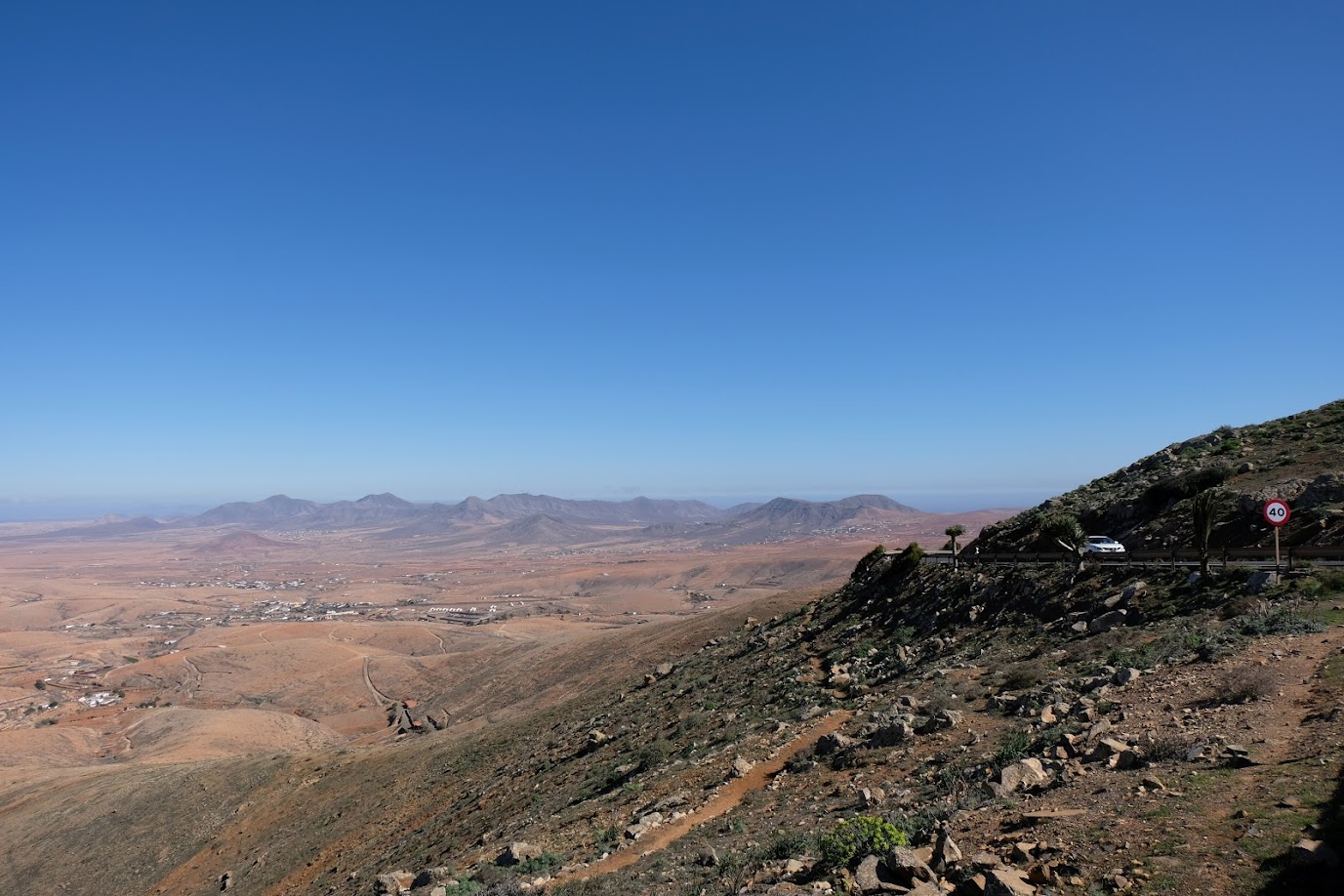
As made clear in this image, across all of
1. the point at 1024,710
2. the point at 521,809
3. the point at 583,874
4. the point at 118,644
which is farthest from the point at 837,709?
the point at 118,644

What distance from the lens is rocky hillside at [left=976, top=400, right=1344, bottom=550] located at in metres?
22.2

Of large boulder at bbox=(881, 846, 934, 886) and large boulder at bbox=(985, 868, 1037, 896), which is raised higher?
large boulder at bbox=(985, 868, 1037, 896)

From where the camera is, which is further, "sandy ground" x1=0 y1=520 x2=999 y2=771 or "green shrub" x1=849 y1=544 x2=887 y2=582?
"sandy ground" x1=0 y1=520 x2=999 y2=771

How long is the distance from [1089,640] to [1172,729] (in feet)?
24.4

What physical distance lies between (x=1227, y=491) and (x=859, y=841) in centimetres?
2500

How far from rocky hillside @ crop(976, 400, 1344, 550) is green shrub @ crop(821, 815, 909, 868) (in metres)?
19.1

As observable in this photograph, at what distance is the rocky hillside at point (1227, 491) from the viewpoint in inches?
875

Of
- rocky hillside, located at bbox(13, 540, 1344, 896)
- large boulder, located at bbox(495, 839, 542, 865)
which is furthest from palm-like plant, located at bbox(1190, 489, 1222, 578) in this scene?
large boulder, located at bbox(495, 839, 542, 865)

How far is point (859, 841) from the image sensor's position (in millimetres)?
9609

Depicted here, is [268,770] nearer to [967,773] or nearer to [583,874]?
[583,874]

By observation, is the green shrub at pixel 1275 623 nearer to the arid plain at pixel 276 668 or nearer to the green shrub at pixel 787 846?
the green shrub at pixel 787 846

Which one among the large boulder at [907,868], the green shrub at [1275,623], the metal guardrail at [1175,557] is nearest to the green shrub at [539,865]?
the large boulder at [907,868]

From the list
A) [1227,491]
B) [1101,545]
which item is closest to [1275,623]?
[1101,545]

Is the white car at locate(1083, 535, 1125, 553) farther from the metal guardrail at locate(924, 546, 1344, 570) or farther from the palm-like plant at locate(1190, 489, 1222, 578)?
the palm-like plant at locate(1190, 489, 1222, 578)
